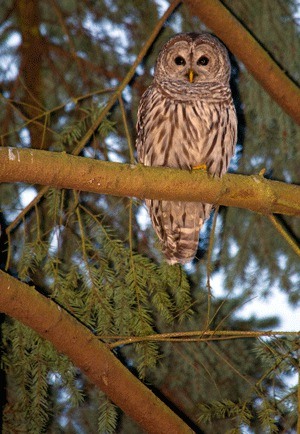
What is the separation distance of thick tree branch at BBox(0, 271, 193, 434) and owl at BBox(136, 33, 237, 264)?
898 millimetres

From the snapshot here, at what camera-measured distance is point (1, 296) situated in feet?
8.35

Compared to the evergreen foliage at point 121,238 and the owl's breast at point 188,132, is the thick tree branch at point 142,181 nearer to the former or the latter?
the evergreen foliage at point 121,238

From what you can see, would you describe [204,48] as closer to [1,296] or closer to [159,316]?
[159,316]

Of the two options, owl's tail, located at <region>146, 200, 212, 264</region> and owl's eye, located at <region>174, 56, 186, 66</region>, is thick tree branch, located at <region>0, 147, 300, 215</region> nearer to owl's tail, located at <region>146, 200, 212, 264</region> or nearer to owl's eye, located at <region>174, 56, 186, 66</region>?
owl's tail, located at <region>146, 200, 212, 264</region>

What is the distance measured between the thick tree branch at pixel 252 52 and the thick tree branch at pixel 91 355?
1411mm

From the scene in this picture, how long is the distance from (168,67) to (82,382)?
164cm

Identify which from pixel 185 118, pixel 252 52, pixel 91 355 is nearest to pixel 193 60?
pixel 185 118

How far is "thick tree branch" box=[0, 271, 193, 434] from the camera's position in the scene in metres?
2.61

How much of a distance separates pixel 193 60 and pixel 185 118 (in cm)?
50

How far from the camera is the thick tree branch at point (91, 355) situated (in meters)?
2.61

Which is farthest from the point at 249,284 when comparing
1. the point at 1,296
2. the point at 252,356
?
the point at 1,296

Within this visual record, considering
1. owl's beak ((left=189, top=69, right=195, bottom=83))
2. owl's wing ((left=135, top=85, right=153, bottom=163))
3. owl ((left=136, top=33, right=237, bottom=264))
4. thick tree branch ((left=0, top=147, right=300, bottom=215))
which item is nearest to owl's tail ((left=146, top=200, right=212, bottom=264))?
owl ((left=136, top=33, right=237, bottom=264))

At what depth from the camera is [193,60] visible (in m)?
4.01

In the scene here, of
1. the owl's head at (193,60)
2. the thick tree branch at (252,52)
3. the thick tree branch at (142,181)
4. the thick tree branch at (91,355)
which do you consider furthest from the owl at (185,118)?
the thick tree branch at (91,355)
